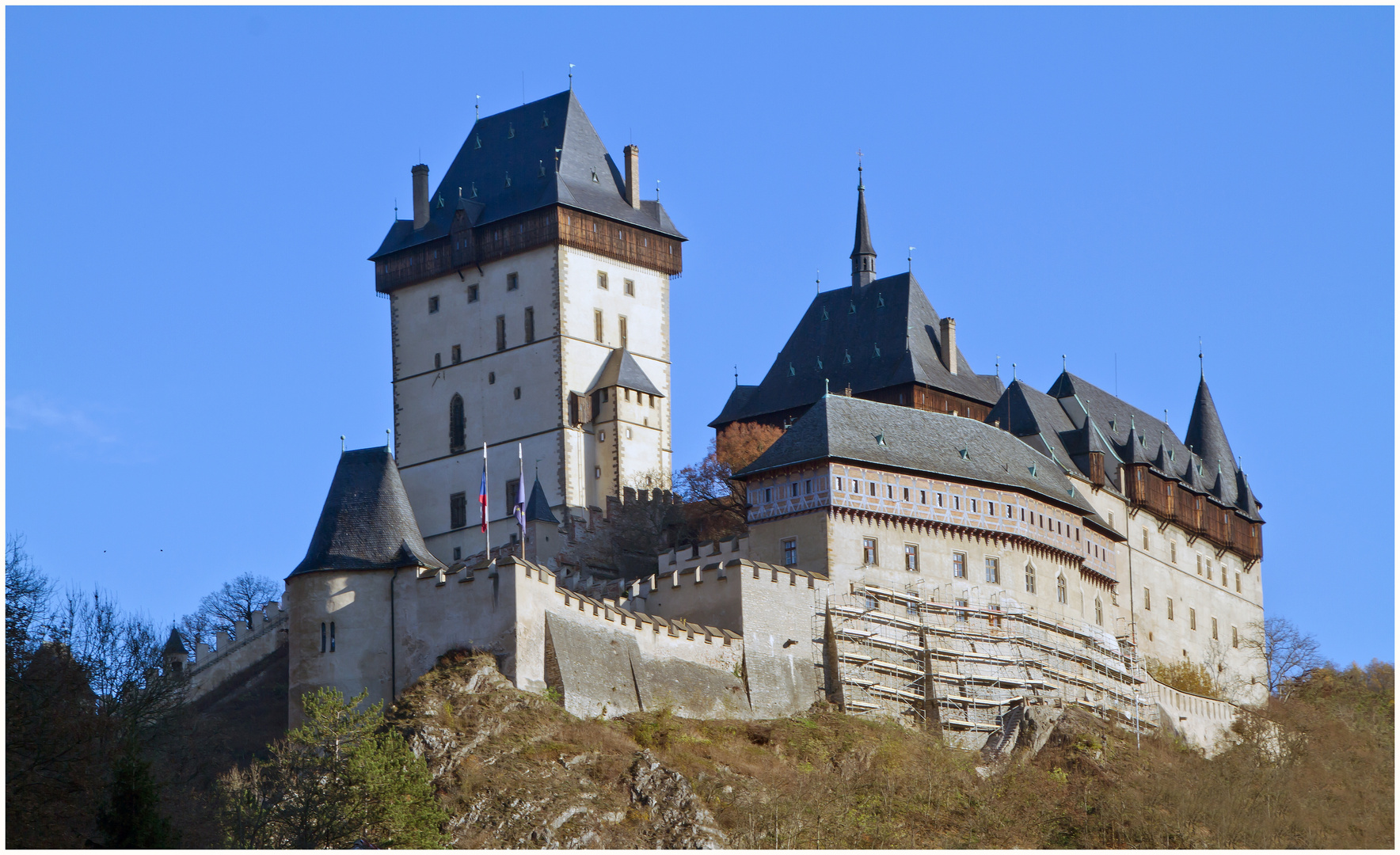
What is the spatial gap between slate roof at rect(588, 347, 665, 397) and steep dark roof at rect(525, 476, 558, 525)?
20.0 ft

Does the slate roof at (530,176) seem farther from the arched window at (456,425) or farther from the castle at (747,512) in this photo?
the arched window at (456,425)

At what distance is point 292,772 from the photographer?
56.7 metres

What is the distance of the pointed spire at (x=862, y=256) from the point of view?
98375 mm

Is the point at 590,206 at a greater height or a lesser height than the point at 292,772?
greater

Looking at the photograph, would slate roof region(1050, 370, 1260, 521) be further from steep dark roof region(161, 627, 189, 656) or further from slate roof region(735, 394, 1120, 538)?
steep dark roof region(161, 627, 189, 656)

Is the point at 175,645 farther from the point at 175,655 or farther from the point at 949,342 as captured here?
the point at 949,342

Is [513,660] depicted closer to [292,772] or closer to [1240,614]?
[292,772]

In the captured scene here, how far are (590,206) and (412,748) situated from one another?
34685mm

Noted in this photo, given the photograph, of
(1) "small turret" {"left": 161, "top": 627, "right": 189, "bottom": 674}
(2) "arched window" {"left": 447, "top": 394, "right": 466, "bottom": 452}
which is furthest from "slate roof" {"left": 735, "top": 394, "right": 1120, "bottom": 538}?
(1) "small turret" {"left": 161, "top": 627, "right": 189, "bottom": 674}

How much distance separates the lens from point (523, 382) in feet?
287

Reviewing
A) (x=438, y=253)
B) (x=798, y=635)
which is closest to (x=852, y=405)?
(x=798, y=635)

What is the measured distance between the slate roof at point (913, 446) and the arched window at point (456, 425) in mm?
16265

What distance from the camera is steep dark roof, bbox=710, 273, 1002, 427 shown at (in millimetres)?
89688

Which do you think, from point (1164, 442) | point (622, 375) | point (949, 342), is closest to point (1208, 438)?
point (1164, 442)
